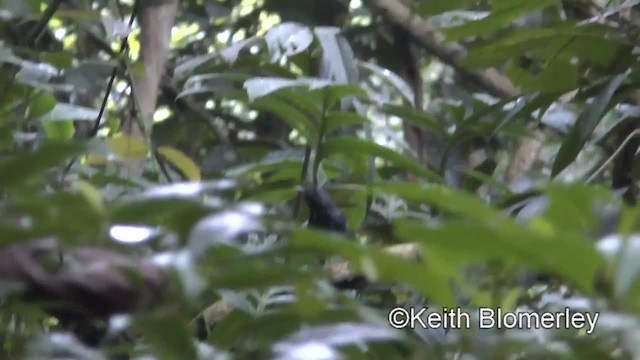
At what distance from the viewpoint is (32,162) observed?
0.34m

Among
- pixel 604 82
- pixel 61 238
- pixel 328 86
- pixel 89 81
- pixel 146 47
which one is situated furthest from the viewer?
pixel 146 47

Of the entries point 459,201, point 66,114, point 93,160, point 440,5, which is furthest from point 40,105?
point 459,201

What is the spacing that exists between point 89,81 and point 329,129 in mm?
420

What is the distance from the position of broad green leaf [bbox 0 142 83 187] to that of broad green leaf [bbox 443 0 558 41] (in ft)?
1.47

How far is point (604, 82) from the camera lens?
0.77 metres

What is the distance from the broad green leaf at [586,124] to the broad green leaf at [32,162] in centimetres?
47

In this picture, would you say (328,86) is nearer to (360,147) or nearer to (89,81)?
(360,147)

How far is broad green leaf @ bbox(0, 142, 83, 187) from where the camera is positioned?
330mm

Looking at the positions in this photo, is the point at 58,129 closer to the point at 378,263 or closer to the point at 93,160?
the point at 93,160

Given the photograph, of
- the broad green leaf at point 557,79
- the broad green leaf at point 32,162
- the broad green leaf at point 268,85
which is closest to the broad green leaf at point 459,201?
the broad green leaf at point 32,162

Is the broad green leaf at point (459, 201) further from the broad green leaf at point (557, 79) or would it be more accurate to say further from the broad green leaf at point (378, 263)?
the broad green leaf at point (557, 79)

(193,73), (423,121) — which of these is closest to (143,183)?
(423,121)

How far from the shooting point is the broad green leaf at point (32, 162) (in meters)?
0.33

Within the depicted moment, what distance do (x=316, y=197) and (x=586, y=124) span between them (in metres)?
0.22
